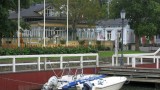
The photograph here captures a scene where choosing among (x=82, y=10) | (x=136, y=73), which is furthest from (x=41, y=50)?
(x=82, y=10)

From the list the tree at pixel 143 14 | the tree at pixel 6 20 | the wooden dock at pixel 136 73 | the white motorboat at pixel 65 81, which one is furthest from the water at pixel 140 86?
the tree at pixel 143 14

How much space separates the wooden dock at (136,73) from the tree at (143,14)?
35.3 m

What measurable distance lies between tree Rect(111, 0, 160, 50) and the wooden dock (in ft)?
116

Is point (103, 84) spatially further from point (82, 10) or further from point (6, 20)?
point (82, 10)

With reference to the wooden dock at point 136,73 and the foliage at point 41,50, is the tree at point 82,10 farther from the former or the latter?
the wooden dock at point 136,73

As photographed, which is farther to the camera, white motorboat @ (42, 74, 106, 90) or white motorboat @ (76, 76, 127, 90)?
white motorboat @ (42, 74, 106, 90)

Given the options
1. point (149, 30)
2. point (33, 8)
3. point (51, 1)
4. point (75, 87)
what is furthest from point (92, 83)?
point (33, 8)

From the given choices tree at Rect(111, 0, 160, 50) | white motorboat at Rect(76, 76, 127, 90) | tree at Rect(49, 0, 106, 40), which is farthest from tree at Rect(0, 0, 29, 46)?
tree at Rect(111, 0, 160, 50)

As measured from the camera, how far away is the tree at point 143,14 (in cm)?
6125

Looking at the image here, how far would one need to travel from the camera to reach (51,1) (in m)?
65.4

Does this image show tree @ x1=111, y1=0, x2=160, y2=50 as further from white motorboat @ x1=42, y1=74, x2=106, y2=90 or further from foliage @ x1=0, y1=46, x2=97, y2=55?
white motorboat @ x1=42, y1=74, x2=106, y2=90

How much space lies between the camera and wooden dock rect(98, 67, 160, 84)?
24531mm

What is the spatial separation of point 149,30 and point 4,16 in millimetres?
28209

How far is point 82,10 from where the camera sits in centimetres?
6338
